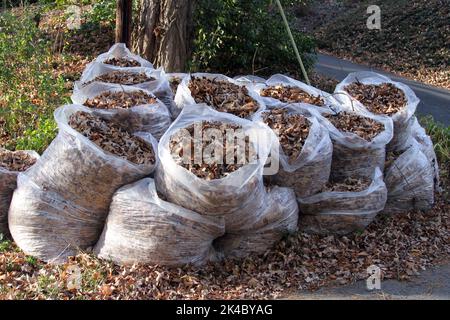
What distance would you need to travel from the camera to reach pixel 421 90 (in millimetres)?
12656

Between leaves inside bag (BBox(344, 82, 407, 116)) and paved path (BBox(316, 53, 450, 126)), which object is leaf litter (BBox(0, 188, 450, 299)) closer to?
leaves inside bag (BBox(344, 82, 407, 116))

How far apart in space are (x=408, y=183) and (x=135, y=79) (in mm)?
2559

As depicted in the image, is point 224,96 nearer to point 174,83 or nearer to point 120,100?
point 120,100

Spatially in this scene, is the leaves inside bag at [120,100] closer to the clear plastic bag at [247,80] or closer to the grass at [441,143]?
the clear plastic bag at [247,80]

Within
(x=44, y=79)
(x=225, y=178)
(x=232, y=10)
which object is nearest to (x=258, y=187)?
(x=225, y=178)

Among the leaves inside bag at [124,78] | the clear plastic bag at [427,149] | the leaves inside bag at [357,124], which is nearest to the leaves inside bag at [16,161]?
the leaves inside bag at [124,78]

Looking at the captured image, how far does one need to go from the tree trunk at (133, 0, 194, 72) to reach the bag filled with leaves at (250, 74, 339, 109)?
1.86 m

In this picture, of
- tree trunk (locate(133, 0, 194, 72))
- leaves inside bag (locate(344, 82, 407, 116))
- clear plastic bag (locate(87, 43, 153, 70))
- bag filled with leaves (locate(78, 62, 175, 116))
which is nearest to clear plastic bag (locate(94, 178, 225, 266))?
bag filled with leaves (locate(78, 62, 175, 116))

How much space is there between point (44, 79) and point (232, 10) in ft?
10.9

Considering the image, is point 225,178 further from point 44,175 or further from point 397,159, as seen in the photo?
point 397,159

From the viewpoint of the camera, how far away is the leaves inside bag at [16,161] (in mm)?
4984

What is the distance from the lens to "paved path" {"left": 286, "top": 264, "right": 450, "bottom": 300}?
4.39 metres

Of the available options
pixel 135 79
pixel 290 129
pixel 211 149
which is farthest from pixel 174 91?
pixel 211 149

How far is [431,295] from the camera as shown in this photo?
14.9ft
